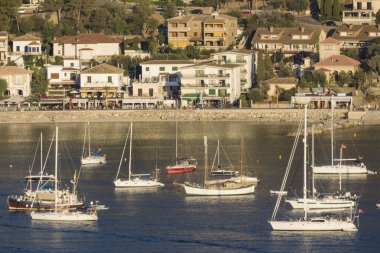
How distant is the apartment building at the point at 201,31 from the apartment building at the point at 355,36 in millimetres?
6712

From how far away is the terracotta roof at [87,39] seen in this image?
90.6 metres

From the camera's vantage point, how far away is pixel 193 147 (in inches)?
2596

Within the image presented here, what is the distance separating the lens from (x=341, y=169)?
2178 inches

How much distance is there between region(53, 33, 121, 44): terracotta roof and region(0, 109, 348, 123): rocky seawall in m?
9.77

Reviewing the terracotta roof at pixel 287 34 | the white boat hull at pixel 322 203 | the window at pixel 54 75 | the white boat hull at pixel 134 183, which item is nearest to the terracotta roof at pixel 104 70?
the window at pixel 54 75

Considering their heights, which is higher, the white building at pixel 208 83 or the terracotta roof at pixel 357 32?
the terracotta roof at pixel 357 32

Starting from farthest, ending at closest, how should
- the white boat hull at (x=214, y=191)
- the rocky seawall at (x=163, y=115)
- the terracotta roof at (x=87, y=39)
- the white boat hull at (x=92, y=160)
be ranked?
the terracotta roof at (x=87, y=39), the rocky seawall at (x=163, y=115), the white boat hull at (x=92, y=160), the white boat hull at (x=214, y=191)

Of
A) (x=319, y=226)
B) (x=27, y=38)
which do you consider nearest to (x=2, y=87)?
(x=27, y=38)

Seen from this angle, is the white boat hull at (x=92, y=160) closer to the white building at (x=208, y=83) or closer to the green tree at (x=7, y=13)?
the white building at (x=208, y=83)

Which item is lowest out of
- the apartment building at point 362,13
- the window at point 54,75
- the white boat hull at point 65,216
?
the white boat hull at point 65,216

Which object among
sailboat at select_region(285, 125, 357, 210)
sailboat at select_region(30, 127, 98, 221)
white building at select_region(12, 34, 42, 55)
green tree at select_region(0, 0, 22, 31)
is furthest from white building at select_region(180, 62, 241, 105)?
sailboat at select_region(30, 127, 98, 221)

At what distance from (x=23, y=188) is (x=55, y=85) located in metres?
34.8

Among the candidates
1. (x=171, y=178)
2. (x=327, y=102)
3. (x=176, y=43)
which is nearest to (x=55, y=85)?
(x=176, y=43)

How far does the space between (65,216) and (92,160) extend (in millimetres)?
15000
